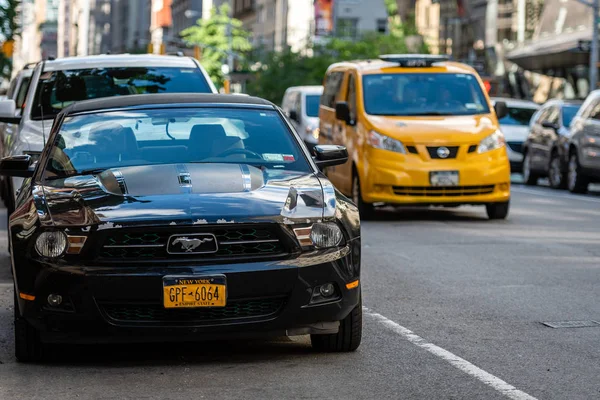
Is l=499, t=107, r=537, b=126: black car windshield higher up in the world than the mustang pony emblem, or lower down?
lower down

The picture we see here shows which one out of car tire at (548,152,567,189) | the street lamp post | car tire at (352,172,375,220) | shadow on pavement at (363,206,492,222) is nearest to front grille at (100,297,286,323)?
car tire at (352,172,375,220)

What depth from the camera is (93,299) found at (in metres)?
7.02

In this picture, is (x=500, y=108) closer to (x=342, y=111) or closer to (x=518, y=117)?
(x=342, y=111)

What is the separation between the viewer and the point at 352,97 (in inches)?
744

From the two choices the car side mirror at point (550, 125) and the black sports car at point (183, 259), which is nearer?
the black sports car at point (183, 259)

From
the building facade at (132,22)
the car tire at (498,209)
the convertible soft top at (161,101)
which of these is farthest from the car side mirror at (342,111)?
the building facade at (132,22)

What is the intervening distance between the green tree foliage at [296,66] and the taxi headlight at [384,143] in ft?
142

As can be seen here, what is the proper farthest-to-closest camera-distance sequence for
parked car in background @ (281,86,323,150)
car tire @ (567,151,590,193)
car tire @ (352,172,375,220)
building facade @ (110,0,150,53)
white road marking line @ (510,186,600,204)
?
building facade @ (110,0,150,53) < parked car in background @ (281,86,323,150) < car tire @ (567,151,590,193) < white road marking line @ (510,186,600,204) < car tire @ (352,172,375,220)

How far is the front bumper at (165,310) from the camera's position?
7004 millimetres

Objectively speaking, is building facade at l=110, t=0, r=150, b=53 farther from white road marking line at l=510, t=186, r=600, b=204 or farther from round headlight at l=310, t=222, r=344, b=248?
round headlight at l=310, t=222, r=344, b=248

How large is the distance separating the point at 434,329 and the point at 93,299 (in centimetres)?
248

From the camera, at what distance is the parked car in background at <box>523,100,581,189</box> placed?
26.1 metres

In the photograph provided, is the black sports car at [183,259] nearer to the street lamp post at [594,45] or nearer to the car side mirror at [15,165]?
the car side mirror at [15,165]

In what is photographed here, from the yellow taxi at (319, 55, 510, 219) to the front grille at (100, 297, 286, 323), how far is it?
10.1m
